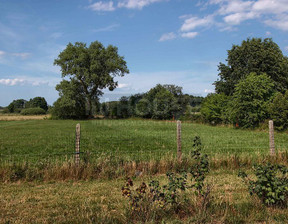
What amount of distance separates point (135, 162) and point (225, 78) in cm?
3509

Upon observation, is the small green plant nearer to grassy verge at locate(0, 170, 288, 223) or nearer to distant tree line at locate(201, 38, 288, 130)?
grassy verge at locate(0, 170, 288, 223)

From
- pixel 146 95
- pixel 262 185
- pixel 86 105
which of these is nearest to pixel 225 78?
pixel 146 95

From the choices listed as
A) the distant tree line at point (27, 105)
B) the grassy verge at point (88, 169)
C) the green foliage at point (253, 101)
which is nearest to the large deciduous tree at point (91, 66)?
the green foliage at point (253, 101)

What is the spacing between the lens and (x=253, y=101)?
86.9ft

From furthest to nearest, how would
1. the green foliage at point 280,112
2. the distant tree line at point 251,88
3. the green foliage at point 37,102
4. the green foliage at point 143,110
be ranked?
the green foliage at point 37,102 < the green foliage at point 143,110 < the distant tree line at point 251,88 < the green foliage at point 280,112

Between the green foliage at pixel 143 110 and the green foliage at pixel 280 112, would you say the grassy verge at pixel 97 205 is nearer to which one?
the green foliage at pixel 280 112

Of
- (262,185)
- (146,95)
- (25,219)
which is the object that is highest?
(146,95)

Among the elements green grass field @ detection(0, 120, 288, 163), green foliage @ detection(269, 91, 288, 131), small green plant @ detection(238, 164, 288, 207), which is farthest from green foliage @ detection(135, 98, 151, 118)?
small green plant @ detection(238, 164, 288, 207)

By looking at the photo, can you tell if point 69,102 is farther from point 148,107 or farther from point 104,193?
point 104,193

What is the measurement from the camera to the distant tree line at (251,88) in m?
26.0

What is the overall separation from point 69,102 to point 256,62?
38.2 m

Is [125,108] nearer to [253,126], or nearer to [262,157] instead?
[253,126]

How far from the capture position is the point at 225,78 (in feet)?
127

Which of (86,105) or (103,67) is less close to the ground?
(103,67)
